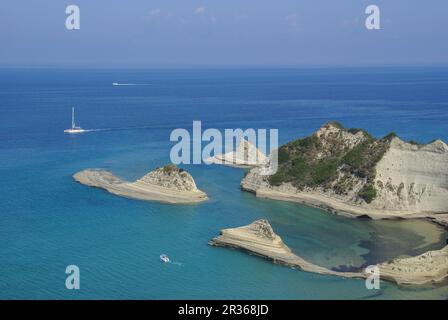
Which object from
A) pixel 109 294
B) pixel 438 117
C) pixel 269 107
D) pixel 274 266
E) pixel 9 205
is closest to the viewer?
pixel 109 294

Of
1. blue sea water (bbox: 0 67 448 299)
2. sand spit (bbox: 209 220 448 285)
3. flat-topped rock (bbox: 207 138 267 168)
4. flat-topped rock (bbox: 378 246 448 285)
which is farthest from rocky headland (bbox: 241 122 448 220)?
sand spit (bbox: 209 220 448 285)

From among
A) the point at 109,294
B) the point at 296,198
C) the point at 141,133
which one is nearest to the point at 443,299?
the point at 109,294

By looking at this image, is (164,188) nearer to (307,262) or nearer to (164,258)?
(164,258)

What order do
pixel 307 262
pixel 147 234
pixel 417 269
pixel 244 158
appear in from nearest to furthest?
1. pixel 417 269
2. pixel 307 262
3. pixel 147 234
4. pixel 244 158

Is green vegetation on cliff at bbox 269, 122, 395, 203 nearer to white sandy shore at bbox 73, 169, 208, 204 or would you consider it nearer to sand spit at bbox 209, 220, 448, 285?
white sandy shore at bbox 73, 169, 208, 204

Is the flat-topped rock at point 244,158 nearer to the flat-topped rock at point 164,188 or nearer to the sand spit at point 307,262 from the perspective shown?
the flat-topped rock at point 164,188

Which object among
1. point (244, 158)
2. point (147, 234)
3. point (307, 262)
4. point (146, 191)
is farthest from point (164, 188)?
point (307, 262)

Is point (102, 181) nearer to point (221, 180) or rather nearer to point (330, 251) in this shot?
point (221, 180)
